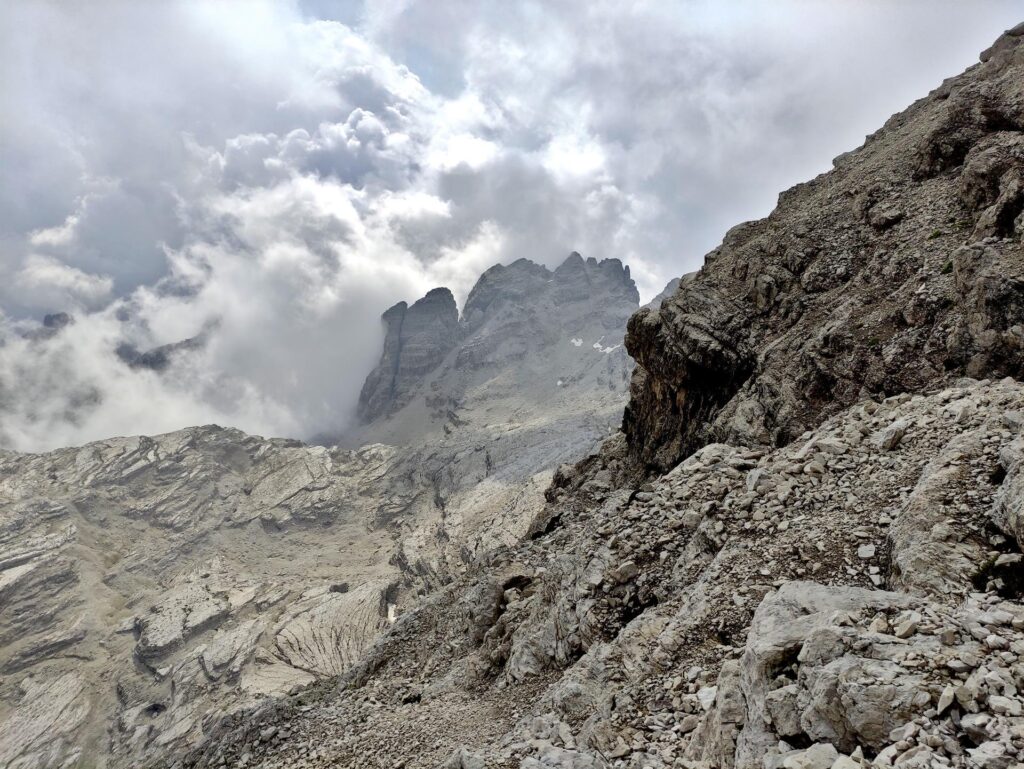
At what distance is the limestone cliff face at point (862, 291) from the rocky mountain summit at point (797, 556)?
0.12m

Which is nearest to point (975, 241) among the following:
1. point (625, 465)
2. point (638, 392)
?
point (638, 392)

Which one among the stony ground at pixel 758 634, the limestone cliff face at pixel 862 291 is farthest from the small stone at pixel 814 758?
the limestone cliff face at pixel 862 291

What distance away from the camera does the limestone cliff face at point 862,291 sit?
19.0m

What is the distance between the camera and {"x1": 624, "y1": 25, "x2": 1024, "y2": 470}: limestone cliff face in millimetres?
19031

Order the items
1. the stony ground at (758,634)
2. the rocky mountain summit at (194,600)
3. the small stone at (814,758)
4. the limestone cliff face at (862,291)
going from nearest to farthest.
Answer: the small stone at (814,758), the stony ground at (758,634), the limestone cliff face at (862,291), the rocky mountain summit at (194,600)


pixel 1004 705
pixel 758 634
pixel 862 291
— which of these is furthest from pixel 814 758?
pixel 862 291

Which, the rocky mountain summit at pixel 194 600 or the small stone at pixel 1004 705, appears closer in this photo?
the small stone at pixel 1004 705

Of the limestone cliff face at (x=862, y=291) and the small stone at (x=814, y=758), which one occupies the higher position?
the limestone cliff face at (x=862, y=291)

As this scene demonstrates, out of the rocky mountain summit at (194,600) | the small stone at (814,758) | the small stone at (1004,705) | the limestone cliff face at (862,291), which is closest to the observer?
the small stone at (1004,705)

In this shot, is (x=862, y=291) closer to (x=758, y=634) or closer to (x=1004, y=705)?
(x=758, y=634)

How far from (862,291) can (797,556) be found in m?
17.5

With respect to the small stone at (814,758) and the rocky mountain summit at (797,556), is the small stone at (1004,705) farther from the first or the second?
the small stone at (814,758)

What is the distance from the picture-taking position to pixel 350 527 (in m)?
200

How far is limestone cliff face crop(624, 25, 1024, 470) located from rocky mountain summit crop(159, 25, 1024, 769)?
0.40 feet
